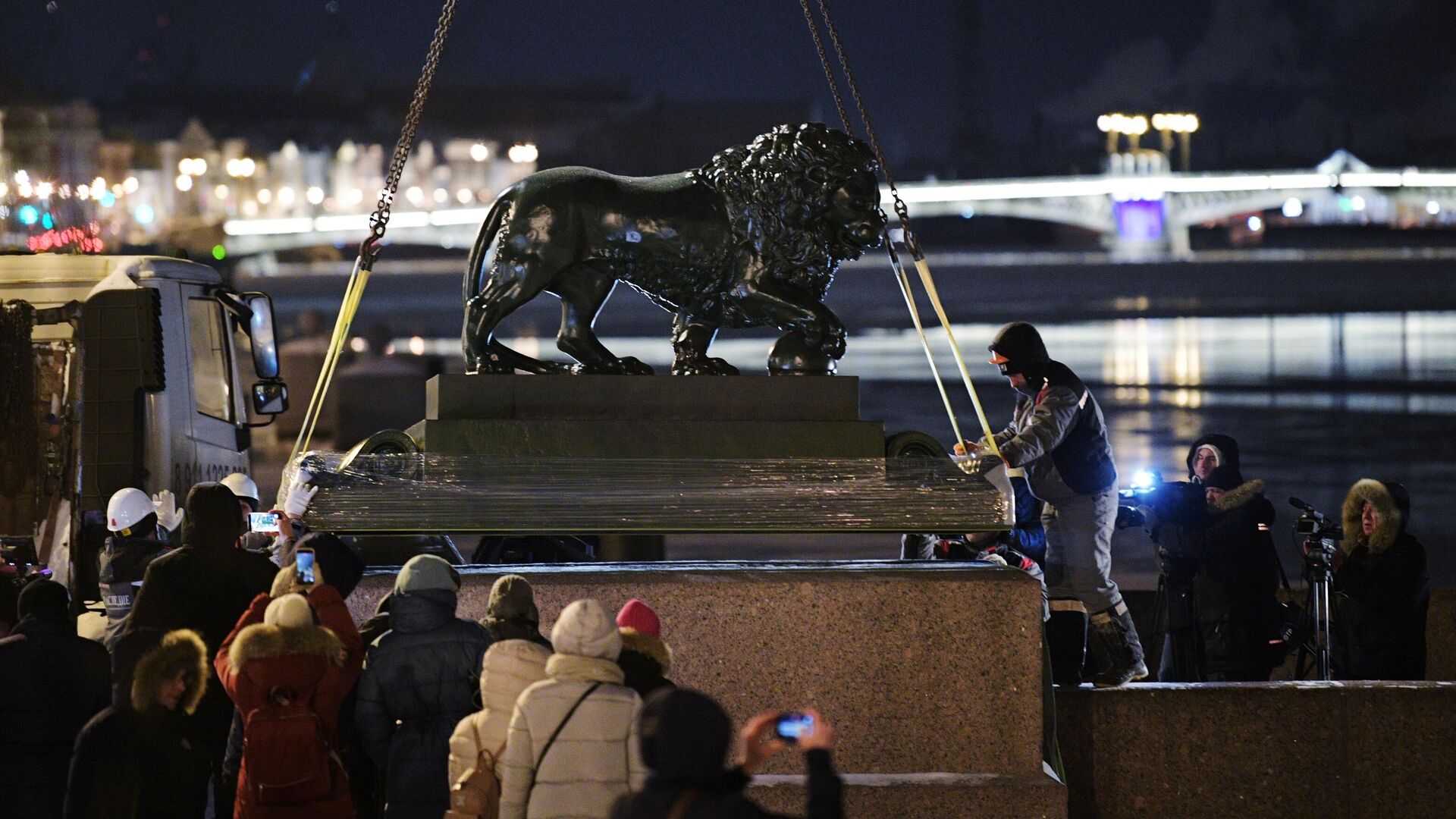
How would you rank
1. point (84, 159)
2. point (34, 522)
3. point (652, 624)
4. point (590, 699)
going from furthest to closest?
point (84, 159)
point (34, 522)
point (652, 624)
point (590, 699)

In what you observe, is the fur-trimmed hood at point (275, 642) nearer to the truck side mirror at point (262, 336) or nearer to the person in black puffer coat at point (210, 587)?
the person in black puffer coat at point (210, 587)

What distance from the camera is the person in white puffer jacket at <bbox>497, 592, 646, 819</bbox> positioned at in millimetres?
Answer: 3719

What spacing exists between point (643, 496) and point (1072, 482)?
1681 millimetres

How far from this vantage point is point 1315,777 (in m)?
5.58

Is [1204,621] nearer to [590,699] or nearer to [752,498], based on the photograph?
[752,498]

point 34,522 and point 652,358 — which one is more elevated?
point 652,358

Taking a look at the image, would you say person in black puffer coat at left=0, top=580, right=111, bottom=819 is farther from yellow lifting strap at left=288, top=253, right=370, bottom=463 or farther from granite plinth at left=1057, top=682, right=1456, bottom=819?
granite plinth at left=1057, top=682, right=1456, bottom=819

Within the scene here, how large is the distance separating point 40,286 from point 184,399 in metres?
1.16

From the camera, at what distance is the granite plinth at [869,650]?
5141 mm

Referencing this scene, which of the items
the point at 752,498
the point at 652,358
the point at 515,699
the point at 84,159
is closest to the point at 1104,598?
the point at 752,498

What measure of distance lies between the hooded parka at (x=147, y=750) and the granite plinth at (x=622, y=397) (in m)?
1.56

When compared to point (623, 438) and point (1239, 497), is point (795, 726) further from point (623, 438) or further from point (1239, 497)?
point (1239, 497)

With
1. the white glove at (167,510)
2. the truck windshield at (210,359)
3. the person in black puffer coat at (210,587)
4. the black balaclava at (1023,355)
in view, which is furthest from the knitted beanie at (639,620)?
the truck windshield at (210,359)

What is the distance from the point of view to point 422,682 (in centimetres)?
441
